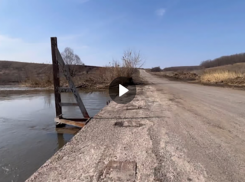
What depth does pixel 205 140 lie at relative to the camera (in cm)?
366

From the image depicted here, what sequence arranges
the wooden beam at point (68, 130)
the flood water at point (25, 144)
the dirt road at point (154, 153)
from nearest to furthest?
1. the dirt road at point (154, 153)
2. the flood water at point (25, 144)
3. the wooden beam at point (68, 130)

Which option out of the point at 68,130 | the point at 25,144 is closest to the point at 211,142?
the point at 68,130

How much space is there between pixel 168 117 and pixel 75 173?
3605 mm

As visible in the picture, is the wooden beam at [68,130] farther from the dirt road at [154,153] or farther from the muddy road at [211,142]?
the muddy road at [211,142]

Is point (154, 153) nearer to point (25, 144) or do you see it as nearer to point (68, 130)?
point (25, 144)

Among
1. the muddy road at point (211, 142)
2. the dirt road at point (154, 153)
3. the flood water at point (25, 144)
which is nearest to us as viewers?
the dirt road at point (154, 153)

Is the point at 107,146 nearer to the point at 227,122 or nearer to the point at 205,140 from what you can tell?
the point at 205,140

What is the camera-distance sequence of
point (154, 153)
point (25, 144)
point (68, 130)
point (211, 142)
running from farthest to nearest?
1. point (68, 130)
2. point (25, 144)
3. point (211, 142)
4. point (154, 153)

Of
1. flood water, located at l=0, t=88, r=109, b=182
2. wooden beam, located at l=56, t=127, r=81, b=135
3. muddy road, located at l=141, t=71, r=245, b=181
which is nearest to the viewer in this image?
muddy road, located at l=141, t=71, r=245, b=181

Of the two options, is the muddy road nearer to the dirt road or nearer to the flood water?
the dirt road

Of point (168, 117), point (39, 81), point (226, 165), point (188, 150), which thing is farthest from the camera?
point (39, 81)

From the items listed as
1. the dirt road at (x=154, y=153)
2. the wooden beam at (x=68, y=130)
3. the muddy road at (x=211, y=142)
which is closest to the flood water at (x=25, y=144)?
the wooden beam at (x=68, y=130)

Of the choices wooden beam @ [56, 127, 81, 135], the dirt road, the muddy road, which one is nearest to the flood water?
wooden beam @ [56, 127, 81, 135]

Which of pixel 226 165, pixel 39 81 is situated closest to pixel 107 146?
pixel 226 165
